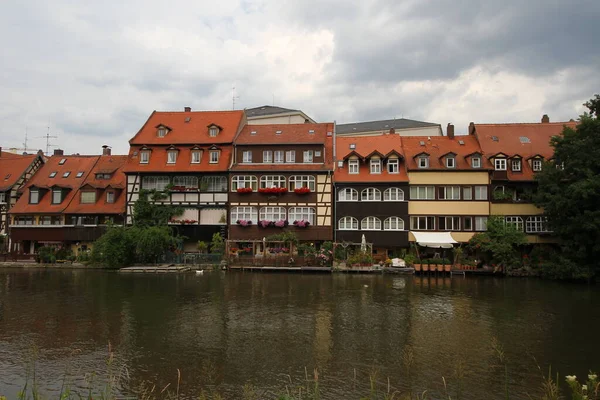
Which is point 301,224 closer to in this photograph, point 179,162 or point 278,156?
point 278,156

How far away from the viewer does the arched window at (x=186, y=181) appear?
4038 cm

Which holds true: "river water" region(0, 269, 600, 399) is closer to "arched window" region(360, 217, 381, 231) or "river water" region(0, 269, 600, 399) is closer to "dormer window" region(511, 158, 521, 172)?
"arched window" region(360, 217, 381, 231)

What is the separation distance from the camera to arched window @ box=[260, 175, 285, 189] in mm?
39531

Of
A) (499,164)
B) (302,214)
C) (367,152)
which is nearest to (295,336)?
(302,214)

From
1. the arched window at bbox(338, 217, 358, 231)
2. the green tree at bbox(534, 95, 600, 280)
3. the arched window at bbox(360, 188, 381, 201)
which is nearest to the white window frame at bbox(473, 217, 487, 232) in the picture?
the green tree at bbox(534, 95, 600, 280)

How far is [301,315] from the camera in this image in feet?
62.1

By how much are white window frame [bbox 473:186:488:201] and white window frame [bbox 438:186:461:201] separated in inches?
52.4

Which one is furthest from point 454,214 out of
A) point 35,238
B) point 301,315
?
point 35,238

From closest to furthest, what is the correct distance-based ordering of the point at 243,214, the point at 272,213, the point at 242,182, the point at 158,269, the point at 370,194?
the point at 158,269
the point at 370,194
the point at 272,213
the point at 243,214
the point at 242,182

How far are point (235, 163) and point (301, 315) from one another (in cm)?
2402

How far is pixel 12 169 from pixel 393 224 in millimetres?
39268

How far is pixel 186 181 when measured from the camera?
40469 millimetres

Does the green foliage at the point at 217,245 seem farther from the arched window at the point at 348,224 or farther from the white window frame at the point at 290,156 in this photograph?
the arched window at the point at 348,224

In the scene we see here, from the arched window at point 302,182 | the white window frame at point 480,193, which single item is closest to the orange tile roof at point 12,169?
the arched window at point 302,182
